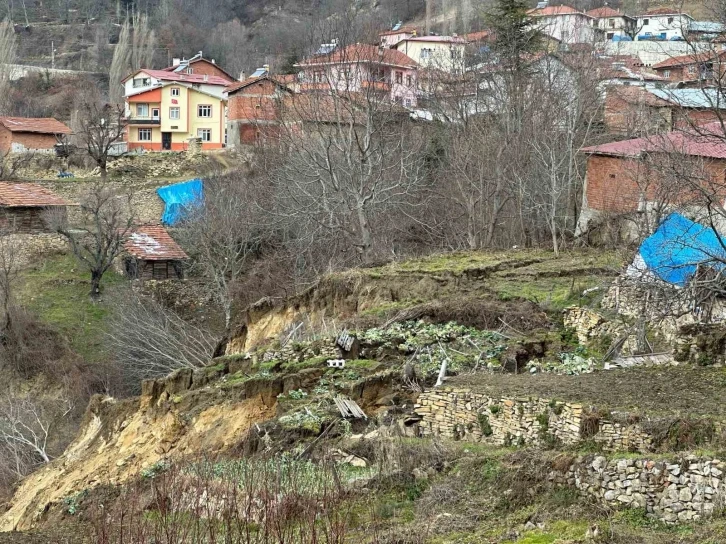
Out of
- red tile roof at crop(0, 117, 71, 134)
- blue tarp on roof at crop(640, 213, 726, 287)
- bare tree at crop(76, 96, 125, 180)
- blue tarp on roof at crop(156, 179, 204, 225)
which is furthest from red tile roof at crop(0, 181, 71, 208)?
blue tarp on roof at crop(640, 213, 726, 287)

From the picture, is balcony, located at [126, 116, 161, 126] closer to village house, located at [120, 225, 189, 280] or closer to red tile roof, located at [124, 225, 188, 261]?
red tile roof, located at [124, 225, 188, 261]

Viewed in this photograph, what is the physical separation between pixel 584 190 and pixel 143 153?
26.3m

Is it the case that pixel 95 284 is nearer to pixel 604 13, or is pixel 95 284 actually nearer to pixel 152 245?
pixel 152 245

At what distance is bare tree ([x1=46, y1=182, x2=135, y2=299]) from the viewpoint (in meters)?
35.4

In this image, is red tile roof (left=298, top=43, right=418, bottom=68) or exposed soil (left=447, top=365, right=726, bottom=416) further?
red tile roof (left=298, top=43, right=418, bottom=68)

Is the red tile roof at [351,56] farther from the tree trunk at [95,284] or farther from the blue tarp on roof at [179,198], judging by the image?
the tree trunk at [95,284]

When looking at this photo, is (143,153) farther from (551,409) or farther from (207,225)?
(551,409)

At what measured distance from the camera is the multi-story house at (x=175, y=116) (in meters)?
53.9

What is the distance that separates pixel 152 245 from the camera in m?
38.0

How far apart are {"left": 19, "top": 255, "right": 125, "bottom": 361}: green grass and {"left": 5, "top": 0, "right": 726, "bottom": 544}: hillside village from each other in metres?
0.13

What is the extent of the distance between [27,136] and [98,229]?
1662cm

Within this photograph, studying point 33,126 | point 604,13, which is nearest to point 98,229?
point 33,126

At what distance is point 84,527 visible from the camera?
1128cm

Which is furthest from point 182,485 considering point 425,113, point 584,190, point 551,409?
point 425,113
